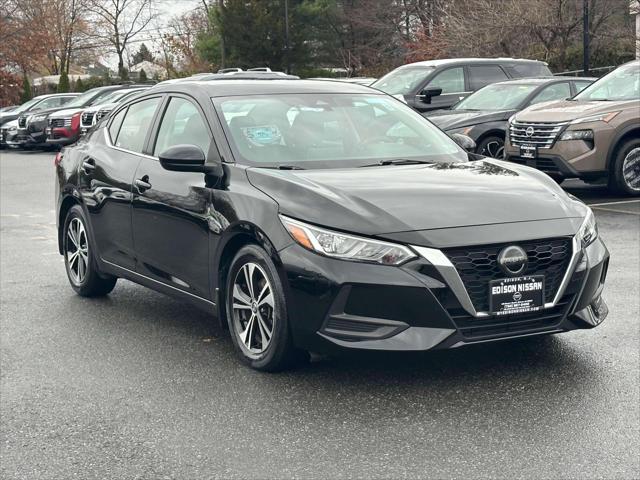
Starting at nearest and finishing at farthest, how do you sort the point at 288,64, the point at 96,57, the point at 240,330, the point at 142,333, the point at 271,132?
1. the point at 240,330
2. the point at 271,132
3. the point at 142,333
4. the point at 288,64
5. the point at 96,57

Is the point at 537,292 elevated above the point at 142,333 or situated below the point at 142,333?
above

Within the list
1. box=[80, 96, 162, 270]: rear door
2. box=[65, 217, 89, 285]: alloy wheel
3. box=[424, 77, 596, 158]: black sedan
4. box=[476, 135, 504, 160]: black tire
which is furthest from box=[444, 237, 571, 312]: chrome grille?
box=[476, 135, 504, 160]: black tire

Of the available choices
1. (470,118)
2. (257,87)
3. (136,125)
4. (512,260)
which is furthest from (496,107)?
(512,260)

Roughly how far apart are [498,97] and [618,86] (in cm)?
262

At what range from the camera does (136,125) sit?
7.44 meters

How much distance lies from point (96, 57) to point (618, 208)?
264ft

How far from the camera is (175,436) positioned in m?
4.80

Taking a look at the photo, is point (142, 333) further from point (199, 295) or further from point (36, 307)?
point (36, 307)

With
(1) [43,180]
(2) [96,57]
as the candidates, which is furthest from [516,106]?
(2) [96,57]

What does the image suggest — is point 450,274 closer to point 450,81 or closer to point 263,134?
point 263,134

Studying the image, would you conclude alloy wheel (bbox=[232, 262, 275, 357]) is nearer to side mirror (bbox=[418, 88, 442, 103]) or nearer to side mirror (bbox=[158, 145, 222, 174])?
side mirror (bbox=[158, 145, 222, 174])

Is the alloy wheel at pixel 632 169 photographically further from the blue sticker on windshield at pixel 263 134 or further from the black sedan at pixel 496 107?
the blue sticker on windshield at pixel 263 134

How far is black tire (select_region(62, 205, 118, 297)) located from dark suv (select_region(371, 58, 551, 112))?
1115 centimetres

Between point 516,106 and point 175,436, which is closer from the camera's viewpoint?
point 175,436
